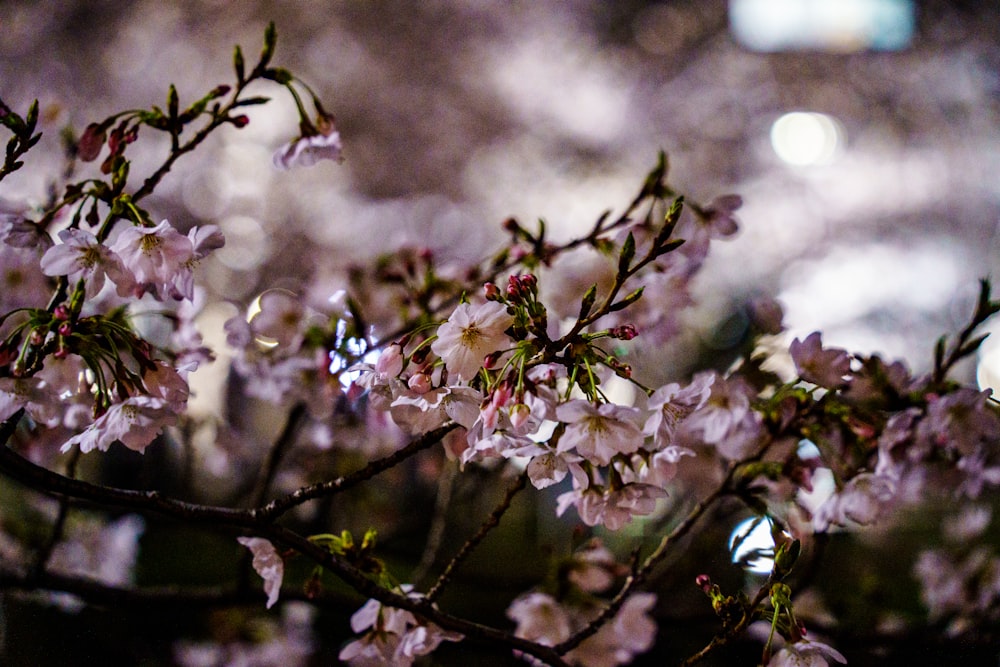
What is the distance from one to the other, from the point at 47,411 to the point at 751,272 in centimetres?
407

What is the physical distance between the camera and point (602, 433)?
455mm

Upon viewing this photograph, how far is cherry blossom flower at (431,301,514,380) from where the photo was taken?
0.45 meters

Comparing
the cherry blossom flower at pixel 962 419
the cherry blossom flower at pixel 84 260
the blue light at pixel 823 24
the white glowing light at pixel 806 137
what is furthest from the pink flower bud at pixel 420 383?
the white glowing light at pixel 806 137

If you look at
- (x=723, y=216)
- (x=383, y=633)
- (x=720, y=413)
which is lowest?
(x=383, y=633)

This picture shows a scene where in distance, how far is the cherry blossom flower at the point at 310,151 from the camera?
0.62m

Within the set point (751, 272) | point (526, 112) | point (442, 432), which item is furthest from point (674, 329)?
point (751, 272)

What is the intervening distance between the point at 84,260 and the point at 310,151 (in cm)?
20

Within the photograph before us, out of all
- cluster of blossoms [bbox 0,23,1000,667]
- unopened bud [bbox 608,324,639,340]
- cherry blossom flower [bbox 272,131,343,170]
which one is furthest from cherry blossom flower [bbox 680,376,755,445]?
cherry blossom flower [bbox 272,131,343,170]

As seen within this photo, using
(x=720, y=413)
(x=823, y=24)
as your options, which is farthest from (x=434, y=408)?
(x=823, y=24)

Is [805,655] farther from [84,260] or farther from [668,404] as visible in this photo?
[84,260]

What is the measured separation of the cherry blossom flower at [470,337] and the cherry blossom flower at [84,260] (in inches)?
8.8

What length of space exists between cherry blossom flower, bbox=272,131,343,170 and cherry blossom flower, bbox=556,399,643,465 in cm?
32

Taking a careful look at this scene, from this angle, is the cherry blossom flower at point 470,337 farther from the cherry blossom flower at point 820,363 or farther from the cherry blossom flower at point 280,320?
the cherry blossom flower at point 280,320

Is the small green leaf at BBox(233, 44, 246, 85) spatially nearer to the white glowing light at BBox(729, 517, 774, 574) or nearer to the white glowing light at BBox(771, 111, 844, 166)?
the white glowing light at BBox(729, 517, 774, 574)
